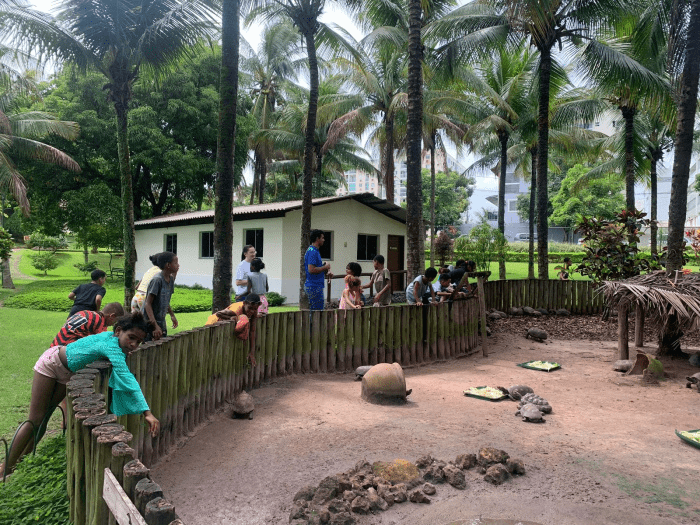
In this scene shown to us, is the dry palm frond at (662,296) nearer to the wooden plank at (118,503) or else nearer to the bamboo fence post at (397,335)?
the bamboo fence post at (397,335)

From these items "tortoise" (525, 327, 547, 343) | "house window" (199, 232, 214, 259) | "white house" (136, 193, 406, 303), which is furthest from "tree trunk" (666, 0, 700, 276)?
"house window" (199, 232, 214, 259)

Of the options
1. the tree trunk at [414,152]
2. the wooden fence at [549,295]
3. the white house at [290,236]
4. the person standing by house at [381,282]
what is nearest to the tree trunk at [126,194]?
the white house at [290,236]

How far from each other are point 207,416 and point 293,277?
12582 mm

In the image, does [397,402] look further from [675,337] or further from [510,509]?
[675,337]

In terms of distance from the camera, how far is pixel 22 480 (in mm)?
3809

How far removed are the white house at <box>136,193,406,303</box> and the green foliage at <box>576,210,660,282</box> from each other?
27.5 ft

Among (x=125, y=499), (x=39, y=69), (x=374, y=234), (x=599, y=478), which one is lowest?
(x=599, y=478)

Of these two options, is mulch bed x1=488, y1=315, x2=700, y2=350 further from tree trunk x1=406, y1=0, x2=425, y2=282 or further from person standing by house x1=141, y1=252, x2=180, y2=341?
person standing by house x1=141, y1=252, x2=180, y2=341

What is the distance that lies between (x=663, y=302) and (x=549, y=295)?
764 centimetres

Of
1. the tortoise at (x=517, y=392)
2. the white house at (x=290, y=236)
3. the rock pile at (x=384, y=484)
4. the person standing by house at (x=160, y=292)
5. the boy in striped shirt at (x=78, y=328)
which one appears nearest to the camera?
the rock pile at (x=384, y=484)

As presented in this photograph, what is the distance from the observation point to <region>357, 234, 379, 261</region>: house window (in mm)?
20656

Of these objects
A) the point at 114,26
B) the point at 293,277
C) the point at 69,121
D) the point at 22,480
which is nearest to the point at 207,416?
the point at 22,480

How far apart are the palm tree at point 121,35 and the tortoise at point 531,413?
944cm

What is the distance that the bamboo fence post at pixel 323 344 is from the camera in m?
8.01
